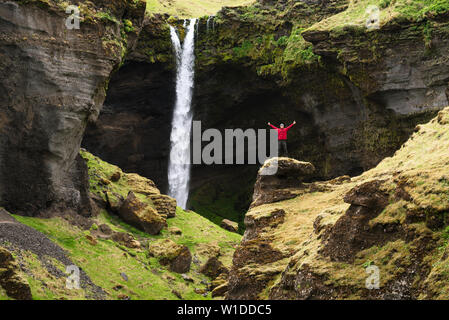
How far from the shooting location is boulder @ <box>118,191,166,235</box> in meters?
42.9

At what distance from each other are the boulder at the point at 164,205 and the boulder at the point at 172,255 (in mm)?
8150

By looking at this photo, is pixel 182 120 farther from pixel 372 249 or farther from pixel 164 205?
pixel 372 249

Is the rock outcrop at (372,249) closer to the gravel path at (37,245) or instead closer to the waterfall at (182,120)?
the gravel path at (37,245)

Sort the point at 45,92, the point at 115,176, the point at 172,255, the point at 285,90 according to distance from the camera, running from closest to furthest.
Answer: the point at 45,92 → the point at 172,255 → the point at 115,176 → the point at 285,90

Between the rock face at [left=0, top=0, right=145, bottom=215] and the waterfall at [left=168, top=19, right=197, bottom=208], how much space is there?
2235 centimetres

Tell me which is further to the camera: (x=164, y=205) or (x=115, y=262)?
(x=164, y=205)

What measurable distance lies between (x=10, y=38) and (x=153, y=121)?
28.9m

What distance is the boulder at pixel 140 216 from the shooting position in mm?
42938

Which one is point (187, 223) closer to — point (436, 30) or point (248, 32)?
point (248, 32)

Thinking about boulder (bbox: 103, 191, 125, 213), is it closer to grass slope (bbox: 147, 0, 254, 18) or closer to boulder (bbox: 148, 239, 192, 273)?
boulder (bbox: 148, 239, 192, 273)

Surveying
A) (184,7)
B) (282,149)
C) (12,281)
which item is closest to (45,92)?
(12,281)

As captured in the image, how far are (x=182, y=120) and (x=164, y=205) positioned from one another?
16.9m

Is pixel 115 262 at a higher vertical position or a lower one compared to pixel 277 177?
lower

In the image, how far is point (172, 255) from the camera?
38031mm
